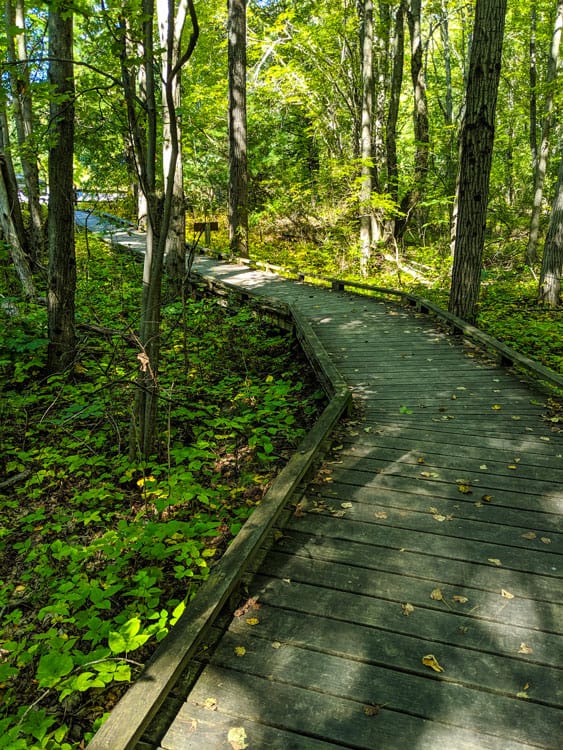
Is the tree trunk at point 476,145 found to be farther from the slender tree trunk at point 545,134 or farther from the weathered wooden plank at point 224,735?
the weathered wooden plank at point 224,735

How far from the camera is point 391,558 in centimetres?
306

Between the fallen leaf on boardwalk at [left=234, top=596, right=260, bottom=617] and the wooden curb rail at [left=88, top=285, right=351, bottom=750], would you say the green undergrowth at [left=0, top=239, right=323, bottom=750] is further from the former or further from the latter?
the fallen leaf on boardwalk at [left=234, top=596, right=260, bottom=617]

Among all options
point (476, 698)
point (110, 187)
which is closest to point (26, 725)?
point (476, 698)

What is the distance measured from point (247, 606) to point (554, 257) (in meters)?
11.6

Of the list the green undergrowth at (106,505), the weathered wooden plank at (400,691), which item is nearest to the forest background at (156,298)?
the green undergrowth at (106,505)

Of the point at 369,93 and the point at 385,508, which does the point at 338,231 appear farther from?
the point at 385,508

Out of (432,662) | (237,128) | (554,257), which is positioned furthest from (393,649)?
(237,128)

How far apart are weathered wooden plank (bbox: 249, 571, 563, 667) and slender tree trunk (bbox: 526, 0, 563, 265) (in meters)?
12.9

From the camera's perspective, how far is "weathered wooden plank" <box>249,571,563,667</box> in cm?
239

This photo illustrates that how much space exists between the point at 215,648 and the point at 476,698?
4.00 feet

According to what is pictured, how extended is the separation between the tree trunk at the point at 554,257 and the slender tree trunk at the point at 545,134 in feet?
9.36

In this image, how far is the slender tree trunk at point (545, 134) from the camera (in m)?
12.8

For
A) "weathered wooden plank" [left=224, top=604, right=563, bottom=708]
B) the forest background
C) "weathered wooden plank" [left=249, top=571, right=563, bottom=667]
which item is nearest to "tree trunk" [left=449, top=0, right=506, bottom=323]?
the forest background

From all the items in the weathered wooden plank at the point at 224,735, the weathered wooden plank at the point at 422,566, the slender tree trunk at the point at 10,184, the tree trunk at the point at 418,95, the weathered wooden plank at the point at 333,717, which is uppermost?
the tree trunk at the point at 418,95
